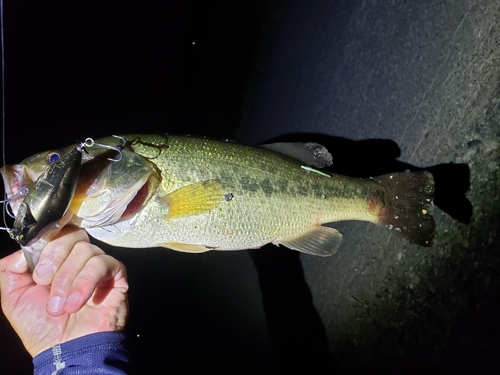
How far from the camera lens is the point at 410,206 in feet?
4.63

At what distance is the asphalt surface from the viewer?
1561 mm

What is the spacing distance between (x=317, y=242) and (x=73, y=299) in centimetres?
89

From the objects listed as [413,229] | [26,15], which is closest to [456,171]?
[413,229]

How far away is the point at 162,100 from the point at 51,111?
99 centimetres

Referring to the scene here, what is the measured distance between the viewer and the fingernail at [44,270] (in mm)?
1065

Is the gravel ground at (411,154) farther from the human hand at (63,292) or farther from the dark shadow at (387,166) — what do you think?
the human hand at (63,292)

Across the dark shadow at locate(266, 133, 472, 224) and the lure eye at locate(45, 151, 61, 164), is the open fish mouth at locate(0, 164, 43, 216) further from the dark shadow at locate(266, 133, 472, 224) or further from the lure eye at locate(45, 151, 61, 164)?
the dark shadow at locate(266, 133, 472, 224)

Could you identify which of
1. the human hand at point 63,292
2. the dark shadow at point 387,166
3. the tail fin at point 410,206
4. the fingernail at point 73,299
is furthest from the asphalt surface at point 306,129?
the fingernail at point 73,299

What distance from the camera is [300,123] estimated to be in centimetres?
248

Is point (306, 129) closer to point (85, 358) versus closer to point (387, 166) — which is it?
point (387, 166)

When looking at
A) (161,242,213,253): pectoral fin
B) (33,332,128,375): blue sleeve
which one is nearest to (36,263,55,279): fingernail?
(33,332,128,375): blue sleeve

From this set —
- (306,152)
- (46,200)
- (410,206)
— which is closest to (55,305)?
(46,200)

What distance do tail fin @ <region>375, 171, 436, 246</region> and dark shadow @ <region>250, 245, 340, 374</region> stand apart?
1174mm

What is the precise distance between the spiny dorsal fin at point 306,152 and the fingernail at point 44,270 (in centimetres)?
89
